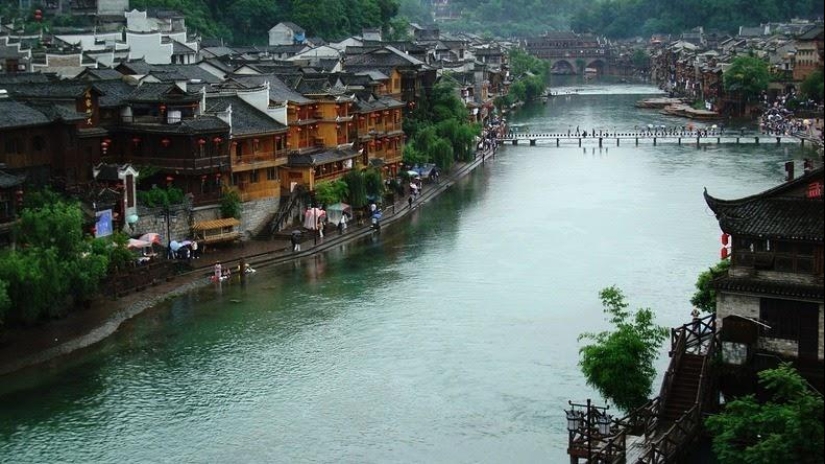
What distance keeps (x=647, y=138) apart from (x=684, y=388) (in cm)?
6565

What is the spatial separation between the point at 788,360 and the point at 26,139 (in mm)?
26291

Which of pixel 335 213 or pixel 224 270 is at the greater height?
pixel 335 213

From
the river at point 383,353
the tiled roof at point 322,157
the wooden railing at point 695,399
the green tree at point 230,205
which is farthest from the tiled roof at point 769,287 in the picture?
the tiled roof at point 322,157

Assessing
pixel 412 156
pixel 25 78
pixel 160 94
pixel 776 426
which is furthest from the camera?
pixel 412 156

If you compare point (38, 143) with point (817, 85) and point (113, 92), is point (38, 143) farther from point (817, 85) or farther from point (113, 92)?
point (817, 85)

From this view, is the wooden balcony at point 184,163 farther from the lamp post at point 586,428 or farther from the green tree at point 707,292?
the lamp post at point 586,428

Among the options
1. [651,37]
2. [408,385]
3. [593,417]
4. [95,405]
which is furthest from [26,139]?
[651,37]

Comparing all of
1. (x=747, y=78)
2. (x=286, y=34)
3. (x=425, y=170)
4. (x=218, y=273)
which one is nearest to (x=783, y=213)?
(x=218, y=273)

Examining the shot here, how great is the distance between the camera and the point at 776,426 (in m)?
19.9

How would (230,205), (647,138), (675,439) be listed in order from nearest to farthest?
(675,439), (230,205), (647,138)

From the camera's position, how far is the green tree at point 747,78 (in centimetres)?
10639

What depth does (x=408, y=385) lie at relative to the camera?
100 ft

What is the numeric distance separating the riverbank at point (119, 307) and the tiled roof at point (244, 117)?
172 inches

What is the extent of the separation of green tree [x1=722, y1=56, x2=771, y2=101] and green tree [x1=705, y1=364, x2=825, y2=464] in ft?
290
